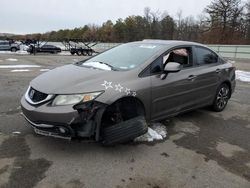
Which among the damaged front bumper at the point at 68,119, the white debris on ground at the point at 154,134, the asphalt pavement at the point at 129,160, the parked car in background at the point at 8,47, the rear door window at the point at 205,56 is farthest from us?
the parked car in background at the point at 8,47

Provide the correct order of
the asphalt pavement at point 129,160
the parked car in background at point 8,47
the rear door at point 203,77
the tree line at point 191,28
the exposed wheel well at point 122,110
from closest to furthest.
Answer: the asphalt pavement at point 129,160 < the exposed wheel well at point 122,110 < the rear door at point 203,77 < the parked car in background at point 8,47 < the tree line at point 191,28

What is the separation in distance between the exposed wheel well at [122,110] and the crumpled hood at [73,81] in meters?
0.36

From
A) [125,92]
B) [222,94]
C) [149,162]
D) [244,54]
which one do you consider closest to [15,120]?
[125,92]

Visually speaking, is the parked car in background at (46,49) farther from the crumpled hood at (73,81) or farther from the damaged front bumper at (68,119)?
the damaged front bumper at (68,119)

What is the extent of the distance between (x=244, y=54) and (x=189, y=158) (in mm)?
27392

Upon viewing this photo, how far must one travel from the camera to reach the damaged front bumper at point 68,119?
11.5ft

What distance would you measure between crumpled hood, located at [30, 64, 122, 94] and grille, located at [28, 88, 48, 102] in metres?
0.05

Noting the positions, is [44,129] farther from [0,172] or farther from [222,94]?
[222,94]

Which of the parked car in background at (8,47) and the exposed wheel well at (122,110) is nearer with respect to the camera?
the exposed wheel well at (122,110)

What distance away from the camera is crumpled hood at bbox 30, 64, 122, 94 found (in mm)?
Answer: 3674

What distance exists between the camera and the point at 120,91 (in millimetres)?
3855

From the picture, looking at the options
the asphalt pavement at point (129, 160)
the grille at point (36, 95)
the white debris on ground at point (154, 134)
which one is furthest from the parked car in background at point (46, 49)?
the grille at point (36, 95)

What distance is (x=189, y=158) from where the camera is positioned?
3918 mm

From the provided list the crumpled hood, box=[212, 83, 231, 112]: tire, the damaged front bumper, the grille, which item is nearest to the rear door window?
box=[212, 83, 231, 112]: tire
